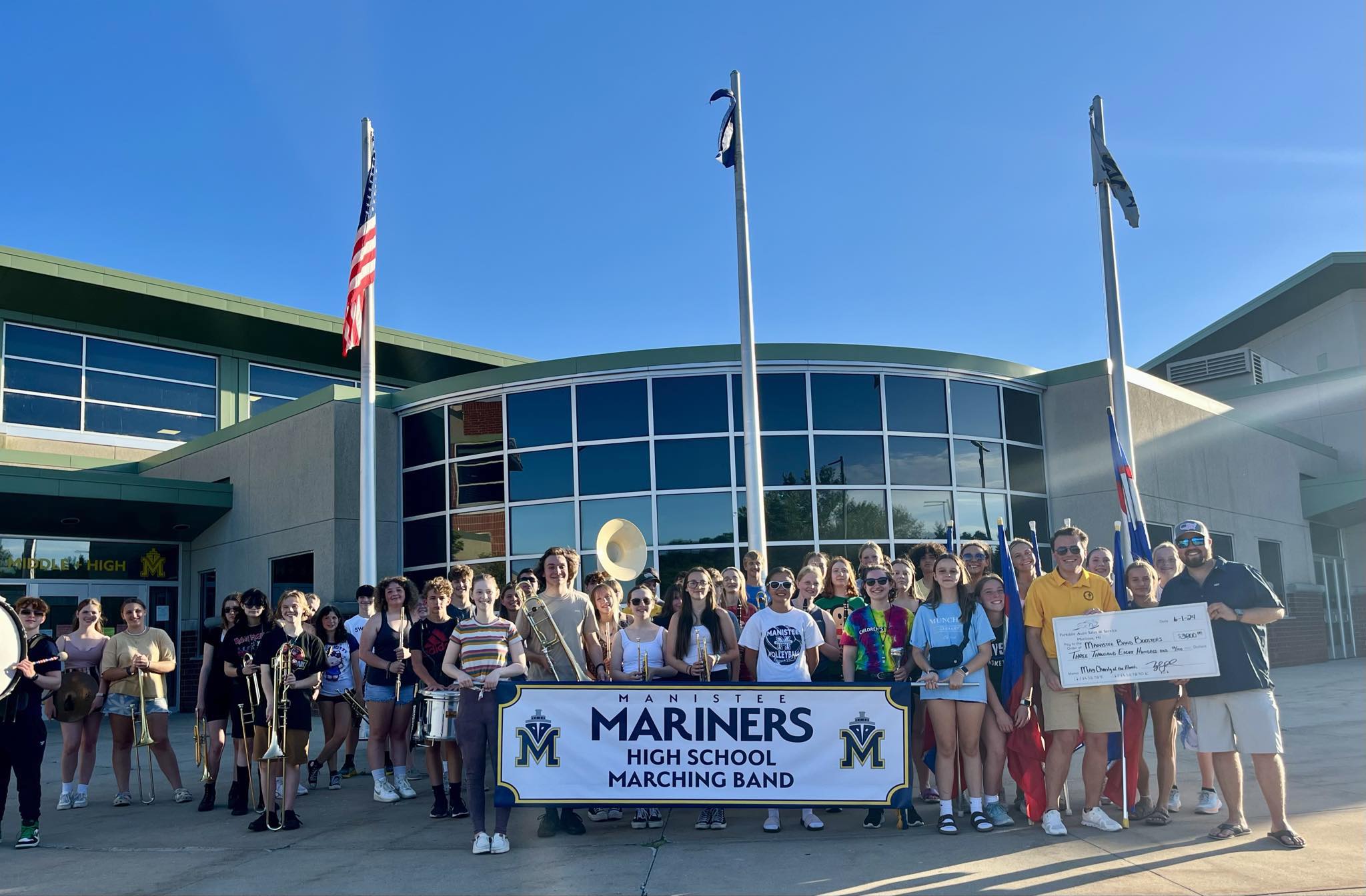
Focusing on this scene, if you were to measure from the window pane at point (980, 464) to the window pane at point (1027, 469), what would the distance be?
227mm

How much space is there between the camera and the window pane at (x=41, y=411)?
68.7 ft

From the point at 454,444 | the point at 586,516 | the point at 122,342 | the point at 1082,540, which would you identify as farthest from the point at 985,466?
the point at 122,342

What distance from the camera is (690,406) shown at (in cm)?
1583

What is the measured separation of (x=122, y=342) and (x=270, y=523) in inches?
291

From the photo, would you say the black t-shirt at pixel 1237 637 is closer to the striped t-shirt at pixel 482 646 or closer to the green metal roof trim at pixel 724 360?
the striped t-shirt at pixel 482 646

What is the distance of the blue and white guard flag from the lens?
1422 centimetres

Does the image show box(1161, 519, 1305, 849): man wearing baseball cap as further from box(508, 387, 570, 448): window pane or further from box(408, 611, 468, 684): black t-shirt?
box(508, 387, 570, 448): window pane

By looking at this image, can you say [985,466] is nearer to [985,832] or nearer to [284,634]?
[985,832]

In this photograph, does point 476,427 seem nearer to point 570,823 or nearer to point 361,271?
point 361,271

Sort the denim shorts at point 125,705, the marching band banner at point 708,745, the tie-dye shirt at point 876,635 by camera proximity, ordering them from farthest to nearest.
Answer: the denim shorts at point 125,705, the tie-dye shirt at point 876,635, the marching band banner at point 708,745

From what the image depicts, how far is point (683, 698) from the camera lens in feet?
22.3

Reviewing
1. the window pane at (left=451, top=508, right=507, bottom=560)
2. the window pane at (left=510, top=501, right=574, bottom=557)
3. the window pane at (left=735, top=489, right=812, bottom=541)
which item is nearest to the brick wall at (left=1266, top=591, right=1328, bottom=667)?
the window pane at (left=735, top=489, right=812, bottom=541)

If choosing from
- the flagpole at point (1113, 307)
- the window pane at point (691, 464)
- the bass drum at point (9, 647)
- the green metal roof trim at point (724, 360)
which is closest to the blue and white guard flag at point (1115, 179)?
the flagpole at point (1113, 307)

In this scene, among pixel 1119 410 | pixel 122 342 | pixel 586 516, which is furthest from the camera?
pixel 122 342
